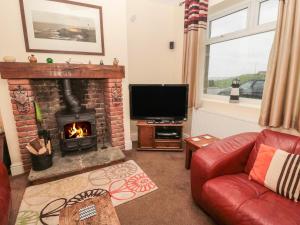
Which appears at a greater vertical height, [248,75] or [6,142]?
[248,75]

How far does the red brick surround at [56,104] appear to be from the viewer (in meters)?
2.32

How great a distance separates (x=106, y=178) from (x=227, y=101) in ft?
7.07

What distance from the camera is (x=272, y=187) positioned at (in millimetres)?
1426

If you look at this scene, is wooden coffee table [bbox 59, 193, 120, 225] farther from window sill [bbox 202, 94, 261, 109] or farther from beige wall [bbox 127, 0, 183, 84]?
beige wall [bbox 127, 0, 183, 84]

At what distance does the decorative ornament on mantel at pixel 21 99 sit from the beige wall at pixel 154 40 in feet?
5.67

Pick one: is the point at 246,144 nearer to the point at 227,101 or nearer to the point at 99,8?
the point at 227,101

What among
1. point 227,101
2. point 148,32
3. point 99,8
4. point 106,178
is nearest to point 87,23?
point 99,8

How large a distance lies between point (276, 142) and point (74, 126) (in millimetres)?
2584

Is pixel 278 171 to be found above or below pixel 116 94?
below

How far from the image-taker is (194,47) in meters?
2.93

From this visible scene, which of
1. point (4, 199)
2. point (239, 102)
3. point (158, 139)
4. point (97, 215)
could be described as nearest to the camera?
point (97, 215)

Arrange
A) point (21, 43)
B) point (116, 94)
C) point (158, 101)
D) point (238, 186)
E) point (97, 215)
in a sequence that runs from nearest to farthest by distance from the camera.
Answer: point (97, 215)
point (238, 186)
point (21, 43)
point (116, 94)
point (158, 101)

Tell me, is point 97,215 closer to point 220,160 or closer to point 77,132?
point 220,160

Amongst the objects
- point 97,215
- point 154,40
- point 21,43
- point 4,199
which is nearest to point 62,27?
point 21,43
